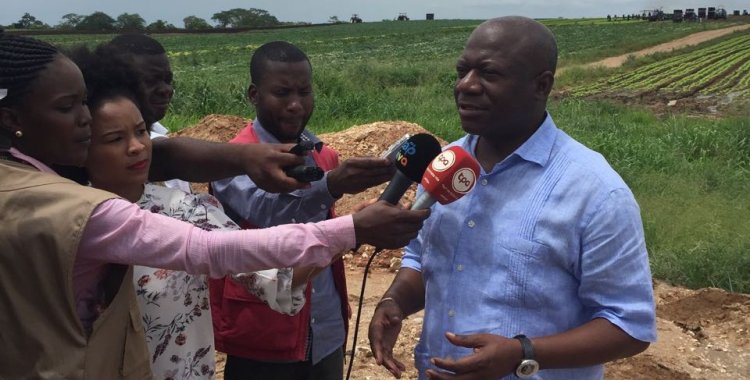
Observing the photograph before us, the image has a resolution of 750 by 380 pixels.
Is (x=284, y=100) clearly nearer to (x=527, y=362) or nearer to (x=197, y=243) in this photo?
(x=197, y=243)

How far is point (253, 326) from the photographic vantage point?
2.52 meters

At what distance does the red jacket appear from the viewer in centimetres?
252

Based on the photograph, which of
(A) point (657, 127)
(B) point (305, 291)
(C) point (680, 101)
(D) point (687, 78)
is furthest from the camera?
(D) point (687, 78)

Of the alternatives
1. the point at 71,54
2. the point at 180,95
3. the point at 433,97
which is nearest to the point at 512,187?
the point at 71,54

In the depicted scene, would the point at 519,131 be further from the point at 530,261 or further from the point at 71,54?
the point at 71,54

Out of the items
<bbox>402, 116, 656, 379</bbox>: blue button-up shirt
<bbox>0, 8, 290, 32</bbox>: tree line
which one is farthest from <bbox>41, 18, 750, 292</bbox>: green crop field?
<bbox>0, 8, 290, 32</bbox>: tree line

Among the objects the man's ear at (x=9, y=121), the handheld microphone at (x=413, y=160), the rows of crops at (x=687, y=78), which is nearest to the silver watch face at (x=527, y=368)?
the handheld microphone at (x=413, y=160)

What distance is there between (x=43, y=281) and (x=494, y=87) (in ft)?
3.81

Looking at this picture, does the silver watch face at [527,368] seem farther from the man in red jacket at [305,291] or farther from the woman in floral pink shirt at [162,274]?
the man in red jacket at [305,291]

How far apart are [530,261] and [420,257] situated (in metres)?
0.53

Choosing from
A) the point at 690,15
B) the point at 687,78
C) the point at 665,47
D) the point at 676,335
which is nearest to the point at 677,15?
the point at 690,15

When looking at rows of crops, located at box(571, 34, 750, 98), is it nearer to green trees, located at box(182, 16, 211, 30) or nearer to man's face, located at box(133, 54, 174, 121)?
man's face, located at box(133, 54, 174, 121)

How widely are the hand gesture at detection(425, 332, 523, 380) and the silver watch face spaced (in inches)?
0.5

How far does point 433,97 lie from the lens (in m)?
19.3
